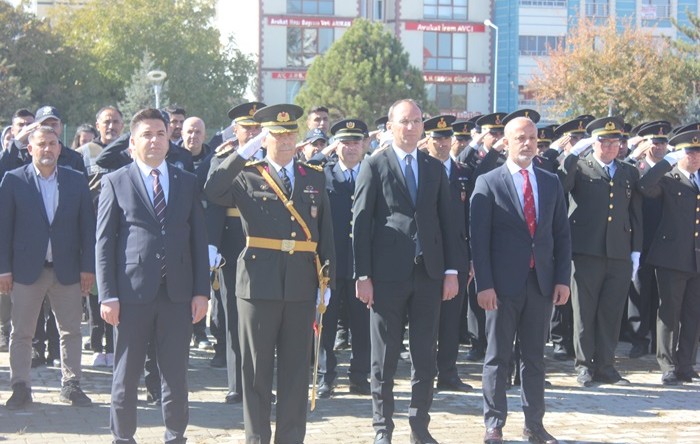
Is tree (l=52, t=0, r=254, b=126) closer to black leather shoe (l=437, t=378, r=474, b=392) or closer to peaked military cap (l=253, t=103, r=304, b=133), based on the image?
black leather shoe (l=437, t=378, r=474, b=392)

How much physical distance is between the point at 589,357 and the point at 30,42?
43.2 meters

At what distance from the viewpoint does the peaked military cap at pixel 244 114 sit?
8531 millimetres

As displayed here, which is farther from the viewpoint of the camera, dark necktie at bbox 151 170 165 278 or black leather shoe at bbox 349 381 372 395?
black leather shoe at bbox 349 381 372 395

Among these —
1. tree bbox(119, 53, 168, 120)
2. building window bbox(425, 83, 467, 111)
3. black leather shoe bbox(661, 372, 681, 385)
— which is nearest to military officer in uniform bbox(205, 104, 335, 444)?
black leather shoe bbox(661, 372, 681, 385)

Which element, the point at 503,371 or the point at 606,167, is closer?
the point at 503,371

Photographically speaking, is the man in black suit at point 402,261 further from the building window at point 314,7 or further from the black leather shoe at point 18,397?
the building window at point 314,7

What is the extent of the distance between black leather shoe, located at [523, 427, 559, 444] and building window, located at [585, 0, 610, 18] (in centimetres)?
5654

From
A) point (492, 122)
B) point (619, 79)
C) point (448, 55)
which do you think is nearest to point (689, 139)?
point (492, 122)

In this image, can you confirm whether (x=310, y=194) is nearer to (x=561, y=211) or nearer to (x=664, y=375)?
(x=561, y=211)

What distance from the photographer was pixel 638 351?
1127 cm

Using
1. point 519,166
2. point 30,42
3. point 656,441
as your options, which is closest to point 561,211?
point 519,166

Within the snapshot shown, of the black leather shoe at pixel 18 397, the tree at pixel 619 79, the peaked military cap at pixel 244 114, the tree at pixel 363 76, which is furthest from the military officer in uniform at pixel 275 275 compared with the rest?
the tree at pixel 363 76

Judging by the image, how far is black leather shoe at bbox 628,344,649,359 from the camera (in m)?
11.2

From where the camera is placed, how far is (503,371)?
7.45 metres
